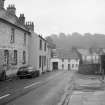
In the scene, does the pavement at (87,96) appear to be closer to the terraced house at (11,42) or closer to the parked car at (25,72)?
the parked car at (25,72)

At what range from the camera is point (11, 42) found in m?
23.6

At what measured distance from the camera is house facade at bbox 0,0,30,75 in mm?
21700

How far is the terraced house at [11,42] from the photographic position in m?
21.6

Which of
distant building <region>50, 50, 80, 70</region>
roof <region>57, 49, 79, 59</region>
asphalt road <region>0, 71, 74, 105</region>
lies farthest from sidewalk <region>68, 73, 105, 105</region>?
roof <region>57, 49, 79, 59</region>

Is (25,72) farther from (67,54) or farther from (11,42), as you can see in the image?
(67,54)

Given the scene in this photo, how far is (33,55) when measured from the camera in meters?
32.3

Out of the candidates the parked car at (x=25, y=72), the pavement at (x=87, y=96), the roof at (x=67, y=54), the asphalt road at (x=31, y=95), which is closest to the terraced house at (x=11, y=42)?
the parked car at (x=25, y=72)

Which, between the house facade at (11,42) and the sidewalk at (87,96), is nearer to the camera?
the sidewalk at (87,96)

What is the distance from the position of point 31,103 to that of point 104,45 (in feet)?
253

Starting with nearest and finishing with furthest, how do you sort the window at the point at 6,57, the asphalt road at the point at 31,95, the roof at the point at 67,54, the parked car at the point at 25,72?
the asphalt road at the point at 31,95 < the window at the point at 6,57 < the parked car at the point at 25,72 < the roof at the point at 67,54

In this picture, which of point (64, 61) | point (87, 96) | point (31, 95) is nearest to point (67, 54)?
point (64, 61)

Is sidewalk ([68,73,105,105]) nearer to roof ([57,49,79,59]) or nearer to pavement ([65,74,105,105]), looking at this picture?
pavement ([65,74,105,105])

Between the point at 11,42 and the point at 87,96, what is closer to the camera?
the point at 87,96

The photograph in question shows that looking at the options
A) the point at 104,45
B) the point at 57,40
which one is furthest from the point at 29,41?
the point at 57,40
